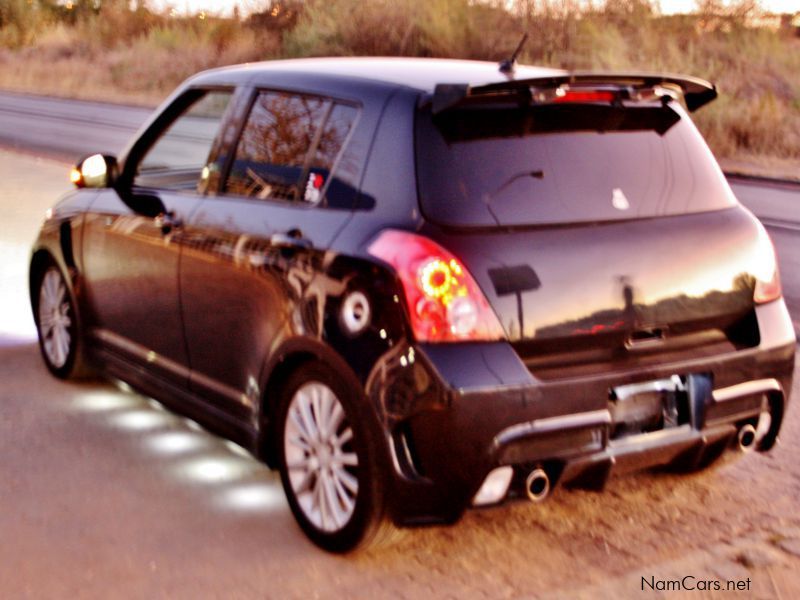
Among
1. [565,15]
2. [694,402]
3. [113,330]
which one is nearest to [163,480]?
[113,330]

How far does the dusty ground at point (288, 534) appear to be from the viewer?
406 cm

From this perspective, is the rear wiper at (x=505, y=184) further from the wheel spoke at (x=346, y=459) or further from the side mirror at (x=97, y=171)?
the side mirror at (x=97, y=171)

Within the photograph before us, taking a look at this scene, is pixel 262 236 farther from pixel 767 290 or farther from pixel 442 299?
pixel 767 290

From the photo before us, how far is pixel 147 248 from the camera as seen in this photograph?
5.38 m

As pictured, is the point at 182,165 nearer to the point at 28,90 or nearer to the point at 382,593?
the point at 382,593

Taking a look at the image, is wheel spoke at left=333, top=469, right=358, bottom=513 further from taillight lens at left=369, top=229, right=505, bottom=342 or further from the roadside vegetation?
the roadside vegetation

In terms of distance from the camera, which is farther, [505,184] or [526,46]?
[526,46]

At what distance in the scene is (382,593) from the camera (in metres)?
3.99

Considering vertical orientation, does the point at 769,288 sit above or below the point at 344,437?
above

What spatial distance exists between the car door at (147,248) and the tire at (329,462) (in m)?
0.93

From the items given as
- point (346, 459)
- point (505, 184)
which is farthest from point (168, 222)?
point (505, 184)

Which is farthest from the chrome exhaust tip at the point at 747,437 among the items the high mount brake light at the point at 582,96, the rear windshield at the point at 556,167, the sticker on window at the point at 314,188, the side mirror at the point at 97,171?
the side mirror at the point at 97,171

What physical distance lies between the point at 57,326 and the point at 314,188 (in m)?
2.54

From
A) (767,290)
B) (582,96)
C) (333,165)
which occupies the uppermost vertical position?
(582,96)
